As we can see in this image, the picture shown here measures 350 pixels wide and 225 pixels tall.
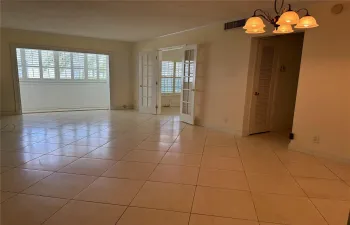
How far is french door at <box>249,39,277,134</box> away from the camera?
4.75 meters

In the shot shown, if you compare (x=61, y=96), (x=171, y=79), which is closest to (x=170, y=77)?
(x=171, y=79)

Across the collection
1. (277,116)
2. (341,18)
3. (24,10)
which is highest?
(24,10)

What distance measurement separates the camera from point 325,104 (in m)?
3.51

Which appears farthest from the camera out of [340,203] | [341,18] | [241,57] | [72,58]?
[72,58]

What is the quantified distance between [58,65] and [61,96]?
3.77 feet

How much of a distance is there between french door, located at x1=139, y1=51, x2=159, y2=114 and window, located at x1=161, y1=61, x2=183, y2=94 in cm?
146

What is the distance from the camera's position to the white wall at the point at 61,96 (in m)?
7.69

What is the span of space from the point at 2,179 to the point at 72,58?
6.66 meters

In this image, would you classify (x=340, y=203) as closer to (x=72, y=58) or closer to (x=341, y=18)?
(x=341, y=18)

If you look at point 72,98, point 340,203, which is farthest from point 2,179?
point 72,98

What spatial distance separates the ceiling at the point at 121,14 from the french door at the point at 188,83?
24.8 inches

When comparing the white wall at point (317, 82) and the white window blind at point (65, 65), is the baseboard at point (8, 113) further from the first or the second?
the white wall at point (317, 82)

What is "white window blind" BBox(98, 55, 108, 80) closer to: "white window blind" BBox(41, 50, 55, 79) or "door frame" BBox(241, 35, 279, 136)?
"white window blind" BBox(41, 50, 55, 79)

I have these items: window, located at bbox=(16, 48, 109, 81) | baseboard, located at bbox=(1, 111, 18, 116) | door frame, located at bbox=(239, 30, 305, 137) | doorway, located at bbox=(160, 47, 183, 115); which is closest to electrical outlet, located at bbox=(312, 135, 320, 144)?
door frame, located at bbox=(239, 30, 305, 137)
